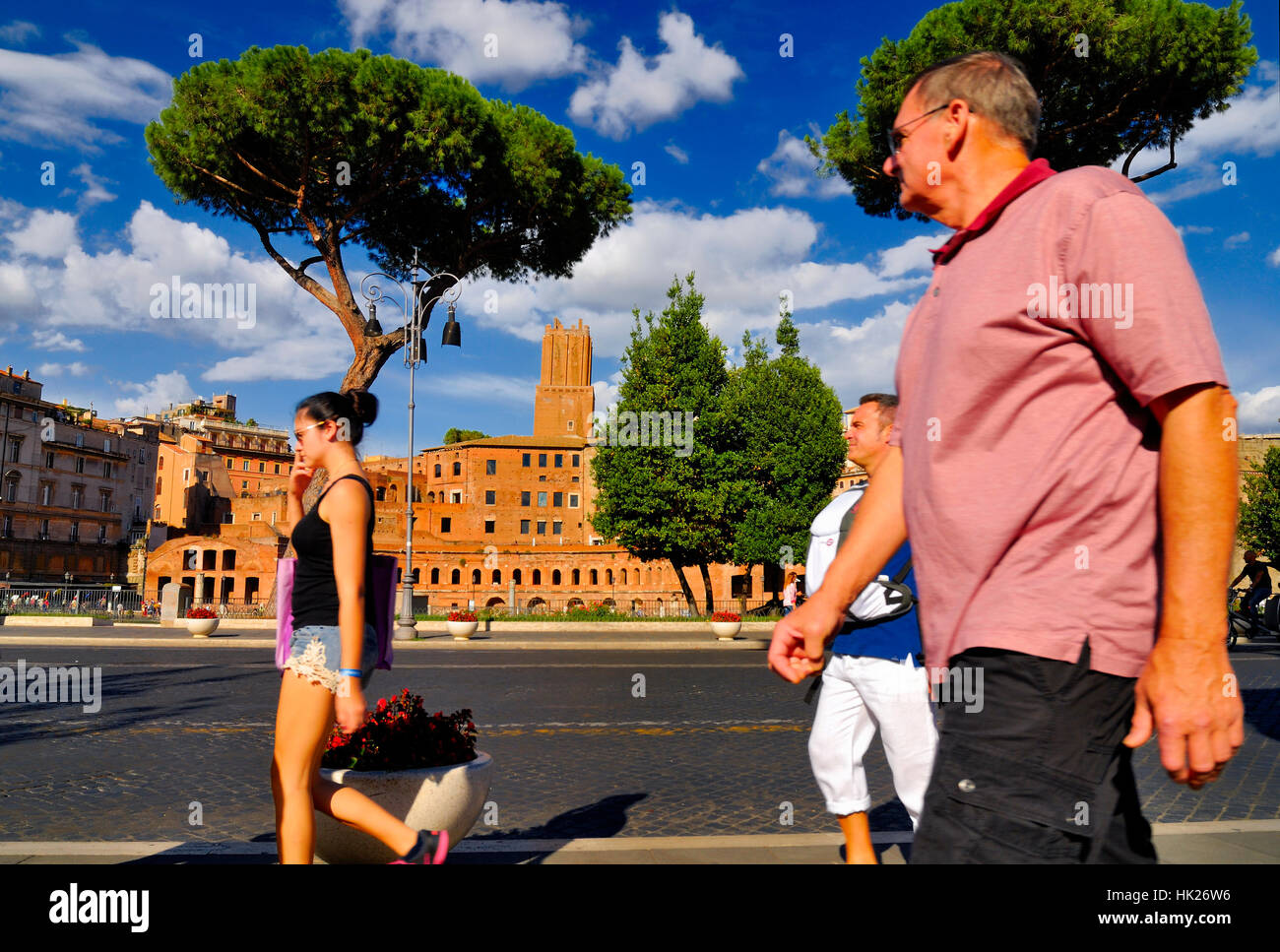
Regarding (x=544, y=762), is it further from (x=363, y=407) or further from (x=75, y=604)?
(x=75, y=604)

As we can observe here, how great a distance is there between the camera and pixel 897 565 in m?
3.92

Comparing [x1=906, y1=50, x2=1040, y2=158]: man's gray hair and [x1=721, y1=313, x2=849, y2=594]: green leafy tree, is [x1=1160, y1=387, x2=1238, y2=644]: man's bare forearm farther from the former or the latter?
[x1=721, y1=313, x2=849, y2=594]: green leafy tree

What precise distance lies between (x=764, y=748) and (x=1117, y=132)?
18.4 metres

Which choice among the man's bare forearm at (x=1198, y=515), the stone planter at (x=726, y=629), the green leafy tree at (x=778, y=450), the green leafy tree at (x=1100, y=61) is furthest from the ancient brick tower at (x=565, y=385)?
the man's bare forearm at (x=1198, y=515)

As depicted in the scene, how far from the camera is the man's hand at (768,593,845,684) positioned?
213 cm

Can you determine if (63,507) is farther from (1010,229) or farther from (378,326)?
(1010,229)

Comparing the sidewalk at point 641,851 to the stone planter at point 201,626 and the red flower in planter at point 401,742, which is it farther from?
the stone planter at point 201,626

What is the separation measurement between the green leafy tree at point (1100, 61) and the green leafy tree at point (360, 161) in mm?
10735

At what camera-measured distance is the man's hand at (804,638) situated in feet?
6.98

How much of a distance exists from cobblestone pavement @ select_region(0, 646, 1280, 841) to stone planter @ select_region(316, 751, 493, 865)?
1133mm

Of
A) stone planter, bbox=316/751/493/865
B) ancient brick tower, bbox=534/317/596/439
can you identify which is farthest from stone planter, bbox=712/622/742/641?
ancient brick tower, bbox=534/317/596/439

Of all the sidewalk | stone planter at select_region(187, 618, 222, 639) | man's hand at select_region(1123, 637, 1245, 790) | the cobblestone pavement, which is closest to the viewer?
man's hand at select_region(1123, 637, 1245, 790)
